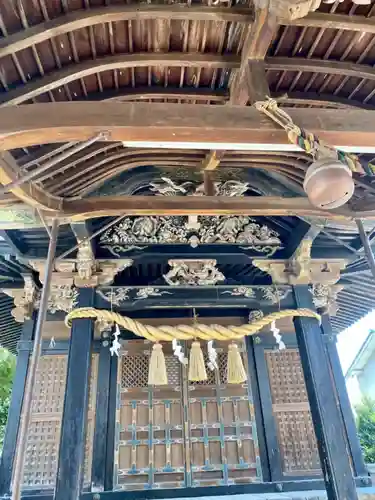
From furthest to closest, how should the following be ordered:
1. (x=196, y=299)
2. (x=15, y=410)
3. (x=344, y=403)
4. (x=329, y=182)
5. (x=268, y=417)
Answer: (x=344, y=403) < (x=268, y=417) < (x=15, y=410) < (x=196, y=299) < (x=329, y=182)

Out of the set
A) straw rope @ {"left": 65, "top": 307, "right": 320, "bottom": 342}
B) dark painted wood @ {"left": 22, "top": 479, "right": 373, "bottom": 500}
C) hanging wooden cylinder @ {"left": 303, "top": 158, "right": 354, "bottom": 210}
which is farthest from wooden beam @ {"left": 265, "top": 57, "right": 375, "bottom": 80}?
dark painted wood @ {"left": 22, "top": 479, "right": 373, "bottom": 500}

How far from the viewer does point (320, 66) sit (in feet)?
12.3

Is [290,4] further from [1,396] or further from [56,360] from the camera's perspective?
[1,396]

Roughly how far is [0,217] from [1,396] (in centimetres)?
938

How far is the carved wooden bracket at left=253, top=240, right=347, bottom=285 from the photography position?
6082 millimetres

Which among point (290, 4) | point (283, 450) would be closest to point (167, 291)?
point (283, 450)

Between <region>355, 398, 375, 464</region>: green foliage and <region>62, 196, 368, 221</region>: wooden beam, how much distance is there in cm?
791

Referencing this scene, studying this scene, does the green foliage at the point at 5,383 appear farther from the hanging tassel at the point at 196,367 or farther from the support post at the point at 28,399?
the support post at the point at 28,399

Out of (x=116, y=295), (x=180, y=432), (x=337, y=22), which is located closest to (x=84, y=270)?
(x=116, y=295)

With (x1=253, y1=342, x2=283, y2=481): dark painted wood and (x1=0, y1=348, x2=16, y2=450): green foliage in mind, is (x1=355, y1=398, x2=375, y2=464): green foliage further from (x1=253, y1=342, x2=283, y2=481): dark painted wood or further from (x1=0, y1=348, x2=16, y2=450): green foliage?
(x1=0, y1=348, x2=16, y2=450): green foliage

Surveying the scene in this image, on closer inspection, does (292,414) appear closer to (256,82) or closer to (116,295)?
(116,295)

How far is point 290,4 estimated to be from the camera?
2.85 m

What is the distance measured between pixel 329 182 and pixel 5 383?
13.1m

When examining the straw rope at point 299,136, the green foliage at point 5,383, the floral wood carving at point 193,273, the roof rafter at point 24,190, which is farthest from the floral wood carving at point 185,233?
the green foliage at point 5,383
